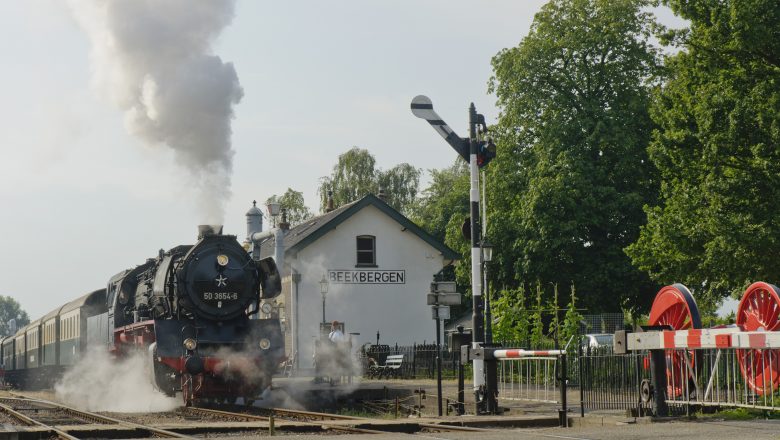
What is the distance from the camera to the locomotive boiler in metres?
21.3

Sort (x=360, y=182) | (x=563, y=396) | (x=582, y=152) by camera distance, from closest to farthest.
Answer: (x=563, y=396) → (x=582, y=152) → (x=360, y=182)

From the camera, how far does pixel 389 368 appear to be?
1319 inches

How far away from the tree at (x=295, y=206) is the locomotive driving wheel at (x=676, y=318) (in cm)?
5933

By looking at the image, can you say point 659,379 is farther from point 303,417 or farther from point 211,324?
point 211,324

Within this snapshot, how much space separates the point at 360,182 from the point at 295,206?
580 cm

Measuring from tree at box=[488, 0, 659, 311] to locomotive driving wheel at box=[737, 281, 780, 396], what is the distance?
26.9 m

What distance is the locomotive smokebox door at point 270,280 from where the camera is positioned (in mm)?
22984

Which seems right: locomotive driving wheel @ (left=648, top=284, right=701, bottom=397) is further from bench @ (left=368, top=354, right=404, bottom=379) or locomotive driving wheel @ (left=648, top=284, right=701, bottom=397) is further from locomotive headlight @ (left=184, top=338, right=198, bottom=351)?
bench @ (left=368, top=354, right=404, bottom=379)

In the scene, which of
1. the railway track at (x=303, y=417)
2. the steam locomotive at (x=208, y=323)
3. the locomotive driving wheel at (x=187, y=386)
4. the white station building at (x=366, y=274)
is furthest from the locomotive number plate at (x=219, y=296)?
the white station building at (x=366, y=274)

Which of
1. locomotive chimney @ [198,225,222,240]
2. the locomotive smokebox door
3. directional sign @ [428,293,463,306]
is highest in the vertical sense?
locomotive chimney @ [198,225,222,240]

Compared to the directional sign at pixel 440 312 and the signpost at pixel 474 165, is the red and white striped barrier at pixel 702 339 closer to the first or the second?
the signpost at pixel 474 165

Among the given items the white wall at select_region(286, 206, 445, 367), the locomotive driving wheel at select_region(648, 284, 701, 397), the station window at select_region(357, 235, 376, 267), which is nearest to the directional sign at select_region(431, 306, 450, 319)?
the locomotive driving wheel at select_region(648, 284, 701, 397)

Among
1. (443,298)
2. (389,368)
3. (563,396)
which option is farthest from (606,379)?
(389,368)

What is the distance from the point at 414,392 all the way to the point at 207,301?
5090 mm
